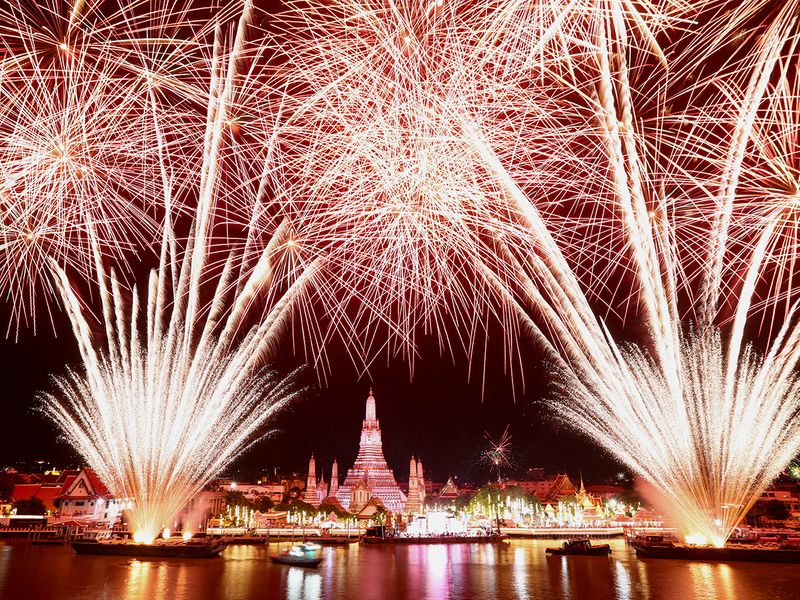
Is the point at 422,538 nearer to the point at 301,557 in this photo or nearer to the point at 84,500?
the point at 301,557

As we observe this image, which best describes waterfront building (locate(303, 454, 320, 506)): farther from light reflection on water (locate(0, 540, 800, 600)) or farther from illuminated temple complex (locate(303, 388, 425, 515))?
light reflection on water (locate(0, 540, 800, 600))

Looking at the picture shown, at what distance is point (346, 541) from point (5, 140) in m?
37.0

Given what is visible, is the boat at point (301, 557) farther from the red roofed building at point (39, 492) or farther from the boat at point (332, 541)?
the red roofed building at point (39, 492)

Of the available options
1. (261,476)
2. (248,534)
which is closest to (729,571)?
(248,534)

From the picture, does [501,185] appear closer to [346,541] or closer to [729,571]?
[729,571]

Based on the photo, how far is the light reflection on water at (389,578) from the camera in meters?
18.1

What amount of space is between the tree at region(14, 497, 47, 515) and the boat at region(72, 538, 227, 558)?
2152cm

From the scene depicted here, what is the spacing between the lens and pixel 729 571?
23.4 metres

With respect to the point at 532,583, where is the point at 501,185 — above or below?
above

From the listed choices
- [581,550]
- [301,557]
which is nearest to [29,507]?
[301,557]

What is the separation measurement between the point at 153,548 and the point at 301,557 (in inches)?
277

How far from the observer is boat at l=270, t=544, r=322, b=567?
88.3 ft

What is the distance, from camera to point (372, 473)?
97.6 metres

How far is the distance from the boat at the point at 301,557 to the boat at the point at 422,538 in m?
14.5
